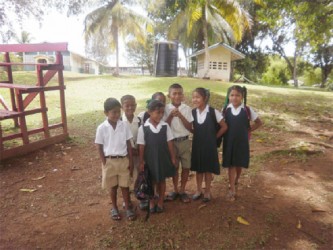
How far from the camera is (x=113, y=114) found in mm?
3037

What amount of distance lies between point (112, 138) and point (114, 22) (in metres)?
18.9

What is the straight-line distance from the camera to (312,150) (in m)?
5.38

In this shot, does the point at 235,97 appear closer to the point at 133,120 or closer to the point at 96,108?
the point at 133,120

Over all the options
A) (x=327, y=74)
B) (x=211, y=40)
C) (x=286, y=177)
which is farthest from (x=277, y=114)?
(x=327, y=74)

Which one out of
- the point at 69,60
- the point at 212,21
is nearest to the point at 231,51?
the point at 212,21

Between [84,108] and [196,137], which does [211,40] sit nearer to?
[84,108]

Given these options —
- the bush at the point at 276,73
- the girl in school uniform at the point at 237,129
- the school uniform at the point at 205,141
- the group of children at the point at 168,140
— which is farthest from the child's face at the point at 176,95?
the bush at the point at 276,73

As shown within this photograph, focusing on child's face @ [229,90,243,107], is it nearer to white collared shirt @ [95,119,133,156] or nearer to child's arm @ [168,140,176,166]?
child's arm @ [168,140,176,166]

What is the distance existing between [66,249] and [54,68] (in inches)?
155

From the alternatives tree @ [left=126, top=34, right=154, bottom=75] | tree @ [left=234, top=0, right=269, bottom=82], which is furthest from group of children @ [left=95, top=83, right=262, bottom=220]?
tree @ [left=126, top=34, right=154, bottom=75]

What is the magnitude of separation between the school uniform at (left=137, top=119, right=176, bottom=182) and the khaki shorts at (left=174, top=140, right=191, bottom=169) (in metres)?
0.29

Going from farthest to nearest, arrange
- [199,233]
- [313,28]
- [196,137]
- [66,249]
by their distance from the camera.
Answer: [313,28], [196,137], [199,233], [66,249]

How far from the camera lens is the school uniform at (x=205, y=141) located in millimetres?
3365

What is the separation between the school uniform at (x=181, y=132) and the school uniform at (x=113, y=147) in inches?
22.2
